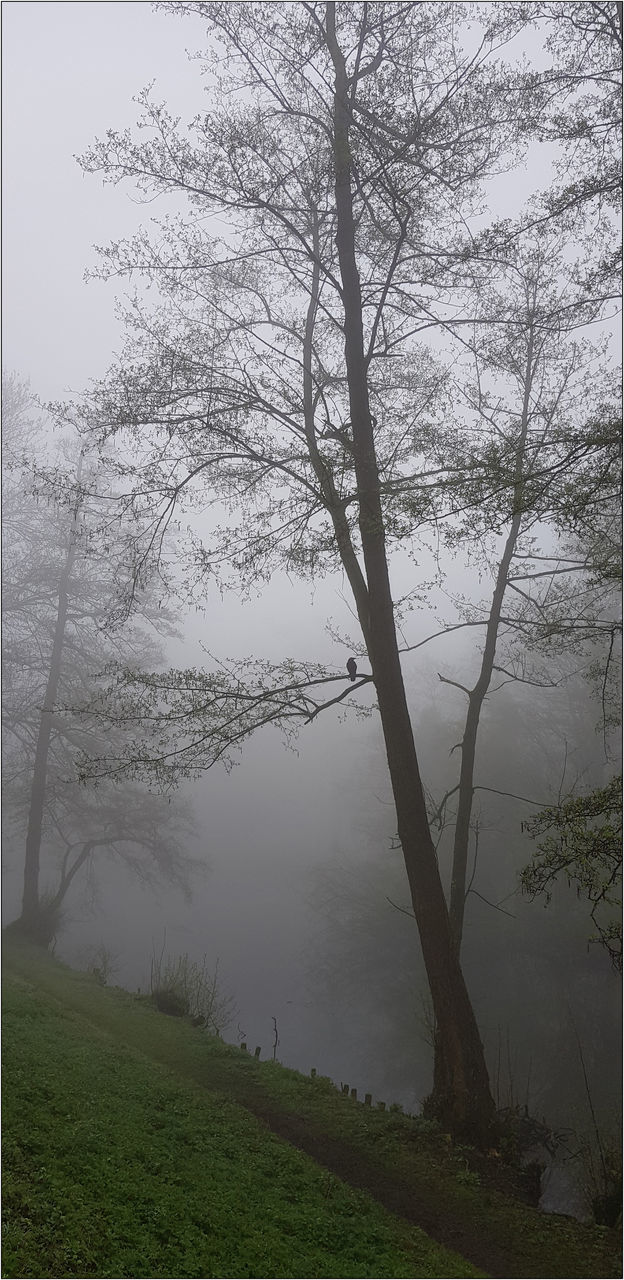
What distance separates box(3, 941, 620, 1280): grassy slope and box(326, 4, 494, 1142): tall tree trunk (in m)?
0.44

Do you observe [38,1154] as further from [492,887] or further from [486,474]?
[492,887]

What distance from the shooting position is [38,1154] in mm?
3654

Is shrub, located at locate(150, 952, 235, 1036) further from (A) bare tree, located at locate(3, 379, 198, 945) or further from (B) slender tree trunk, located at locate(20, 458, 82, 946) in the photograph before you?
(A) bare tree, located at locate(3, 379, 198, 945)

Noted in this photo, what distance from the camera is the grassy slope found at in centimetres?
324

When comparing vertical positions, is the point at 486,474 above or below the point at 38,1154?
above

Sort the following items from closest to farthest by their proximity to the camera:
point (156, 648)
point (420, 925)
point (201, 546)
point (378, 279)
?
point (420, 925) < point (201, 546) < point (378, 279) < point (156, 648)

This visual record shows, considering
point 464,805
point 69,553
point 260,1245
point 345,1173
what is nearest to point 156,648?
point 69,553

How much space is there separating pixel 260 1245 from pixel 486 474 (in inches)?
175

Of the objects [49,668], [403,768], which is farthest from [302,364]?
[49,668]

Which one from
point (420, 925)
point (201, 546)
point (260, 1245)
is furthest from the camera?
point (201, 546)

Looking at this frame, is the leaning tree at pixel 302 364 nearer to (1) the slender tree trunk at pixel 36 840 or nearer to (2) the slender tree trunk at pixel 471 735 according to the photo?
(2) the slender tree trunk at pixel 471 735

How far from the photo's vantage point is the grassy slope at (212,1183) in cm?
324

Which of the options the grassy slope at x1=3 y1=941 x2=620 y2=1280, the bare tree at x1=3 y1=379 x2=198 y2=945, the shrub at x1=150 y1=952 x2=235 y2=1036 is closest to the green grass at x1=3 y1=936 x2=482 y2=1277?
the grassy slope at x1=3 y1=941 x2=620 y2=1280

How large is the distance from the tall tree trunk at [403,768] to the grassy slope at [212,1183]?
1.44 feet
